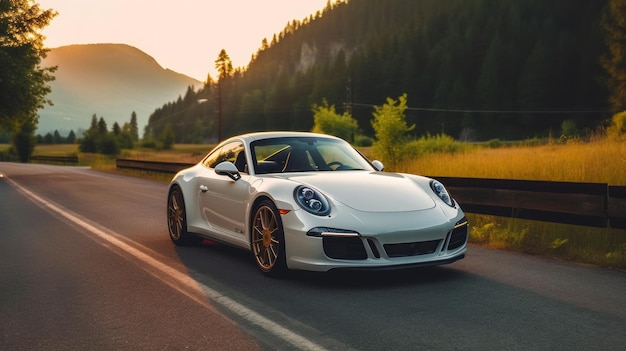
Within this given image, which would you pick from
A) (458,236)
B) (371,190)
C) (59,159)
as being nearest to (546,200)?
(458,236)

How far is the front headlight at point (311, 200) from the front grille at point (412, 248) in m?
0.64

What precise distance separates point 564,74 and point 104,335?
105 metres

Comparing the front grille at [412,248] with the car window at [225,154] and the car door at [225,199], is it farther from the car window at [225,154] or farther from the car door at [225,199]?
the car window at [225,154]

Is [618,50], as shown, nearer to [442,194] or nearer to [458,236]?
[442,194]

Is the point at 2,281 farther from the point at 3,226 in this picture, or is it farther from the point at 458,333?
the point at 3,226

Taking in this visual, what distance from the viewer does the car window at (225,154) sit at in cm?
748

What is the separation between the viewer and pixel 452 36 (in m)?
119

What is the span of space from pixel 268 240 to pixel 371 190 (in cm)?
107

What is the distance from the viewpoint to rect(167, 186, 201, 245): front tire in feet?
26.6

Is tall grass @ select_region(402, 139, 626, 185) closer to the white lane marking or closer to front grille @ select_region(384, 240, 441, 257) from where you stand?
front grille @ select_region(384, 240, 441, 257)

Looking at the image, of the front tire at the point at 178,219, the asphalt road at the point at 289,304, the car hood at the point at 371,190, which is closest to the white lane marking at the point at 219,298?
the asphalt road at the point at 289,304

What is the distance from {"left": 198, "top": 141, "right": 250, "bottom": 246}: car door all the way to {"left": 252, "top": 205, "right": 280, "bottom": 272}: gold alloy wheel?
305 mm

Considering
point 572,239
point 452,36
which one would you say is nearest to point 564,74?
point 452,36

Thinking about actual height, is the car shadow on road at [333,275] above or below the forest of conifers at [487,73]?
below
